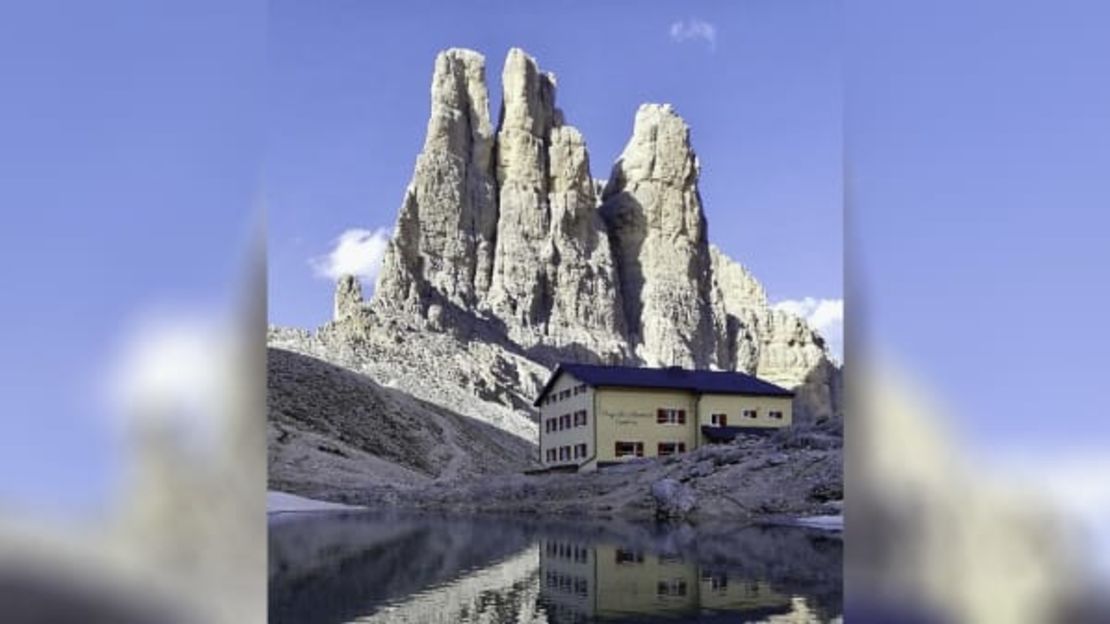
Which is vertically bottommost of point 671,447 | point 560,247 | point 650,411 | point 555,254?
point 671,447

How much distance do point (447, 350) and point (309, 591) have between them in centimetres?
8880

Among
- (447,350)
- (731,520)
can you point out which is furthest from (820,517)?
(447,350)

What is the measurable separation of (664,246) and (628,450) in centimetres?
9107

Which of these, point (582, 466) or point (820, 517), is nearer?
point (820, 517)

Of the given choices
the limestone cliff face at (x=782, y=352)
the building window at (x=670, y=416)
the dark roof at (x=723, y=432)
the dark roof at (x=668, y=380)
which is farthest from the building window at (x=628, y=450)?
the limestone cliff face at (x=782, y=352)

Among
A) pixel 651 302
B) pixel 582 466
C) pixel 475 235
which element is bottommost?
pixel 582 466

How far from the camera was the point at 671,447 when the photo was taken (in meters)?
43.8

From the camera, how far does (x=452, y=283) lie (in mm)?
117375

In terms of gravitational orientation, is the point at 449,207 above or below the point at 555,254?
above

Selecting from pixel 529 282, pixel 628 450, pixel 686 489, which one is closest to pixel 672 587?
pixel 686 489

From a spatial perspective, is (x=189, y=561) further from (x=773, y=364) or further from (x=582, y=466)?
(x=773, y=364)

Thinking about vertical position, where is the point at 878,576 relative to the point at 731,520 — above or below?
above

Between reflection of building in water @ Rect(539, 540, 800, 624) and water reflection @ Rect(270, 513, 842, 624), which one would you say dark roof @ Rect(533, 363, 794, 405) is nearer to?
water reflection @ Rect(270, 513, 842, 624)

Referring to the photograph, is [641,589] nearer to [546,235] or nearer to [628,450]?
[628,450]
